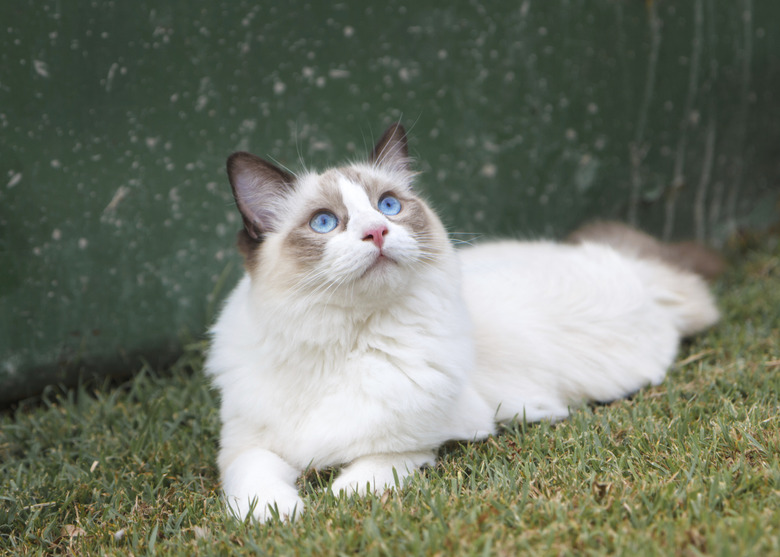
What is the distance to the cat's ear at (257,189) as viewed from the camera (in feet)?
8.23

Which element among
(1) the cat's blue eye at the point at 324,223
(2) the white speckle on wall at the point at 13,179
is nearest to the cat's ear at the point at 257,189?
(1) the cat's blue eye at the point at 324,223

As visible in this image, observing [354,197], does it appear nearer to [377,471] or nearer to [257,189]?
[257,189]

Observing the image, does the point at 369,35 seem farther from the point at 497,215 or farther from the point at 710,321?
the point at 710,321

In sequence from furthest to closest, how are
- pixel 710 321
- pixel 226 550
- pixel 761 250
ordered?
pixel 761 250, pixel 710 321, pixel 226 550

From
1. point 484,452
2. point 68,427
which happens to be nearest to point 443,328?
point 484,452

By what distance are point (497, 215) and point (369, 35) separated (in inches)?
53.0

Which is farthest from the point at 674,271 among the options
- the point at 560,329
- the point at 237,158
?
the point at 237,158

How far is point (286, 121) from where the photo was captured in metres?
3.84

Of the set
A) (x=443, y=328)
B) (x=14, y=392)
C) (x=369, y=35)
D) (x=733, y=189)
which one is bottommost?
(x=14, y=392)

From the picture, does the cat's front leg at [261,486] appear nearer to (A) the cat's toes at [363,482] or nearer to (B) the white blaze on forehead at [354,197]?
(A) the cat's toes at [363,482]

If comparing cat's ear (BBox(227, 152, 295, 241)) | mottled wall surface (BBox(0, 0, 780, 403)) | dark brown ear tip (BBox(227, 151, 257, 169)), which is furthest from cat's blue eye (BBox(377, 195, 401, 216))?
mottled wall surface (BBox(0, 0, 780, 403))

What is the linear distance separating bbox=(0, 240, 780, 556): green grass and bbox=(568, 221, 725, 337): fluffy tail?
0.51 ft

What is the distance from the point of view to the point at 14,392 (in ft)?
11.4

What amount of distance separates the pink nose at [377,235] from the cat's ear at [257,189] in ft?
1.44
